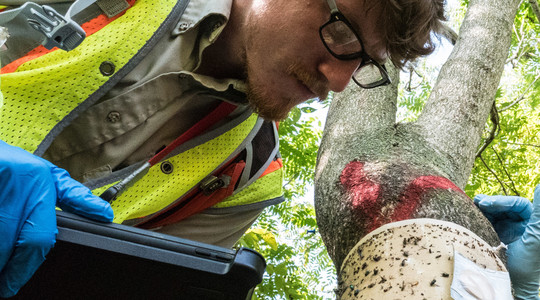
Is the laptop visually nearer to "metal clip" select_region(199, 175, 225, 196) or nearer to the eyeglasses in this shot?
"metal clip" select_region(199, 175, 225, 196)

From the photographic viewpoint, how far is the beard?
2.25m

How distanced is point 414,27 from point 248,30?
0.82 m

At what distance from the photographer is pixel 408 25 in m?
2.33

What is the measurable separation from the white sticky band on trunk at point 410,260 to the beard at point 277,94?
0.79 metres

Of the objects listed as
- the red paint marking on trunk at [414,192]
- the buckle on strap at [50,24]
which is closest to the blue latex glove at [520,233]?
the red paint marking on trunk at [414,192]

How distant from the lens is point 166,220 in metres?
2.41

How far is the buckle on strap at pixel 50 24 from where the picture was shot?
162 centimetres

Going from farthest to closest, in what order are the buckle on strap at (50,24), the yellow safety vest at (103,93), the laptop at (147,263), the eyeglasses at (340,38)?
the eyeglasses at (340,38)
the yellow safety vest at (103,93)
the buckle on strap at (50,24)
the laptop at (147,263)

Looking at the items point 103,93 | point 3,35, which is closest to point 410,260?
point 103,93

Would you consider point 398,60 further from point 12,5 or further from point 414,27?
point 12,5

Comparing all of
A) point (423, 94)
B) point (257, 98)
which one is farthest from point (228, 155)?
point (423, 94)

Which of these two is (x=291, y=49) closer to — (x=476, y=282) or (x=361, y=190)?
(x=361, y=190)

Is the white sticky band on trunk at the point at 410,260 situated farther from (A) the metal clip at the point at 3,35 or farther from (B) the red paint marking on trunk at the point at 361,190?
(A) the metal clip at the point at 3,35

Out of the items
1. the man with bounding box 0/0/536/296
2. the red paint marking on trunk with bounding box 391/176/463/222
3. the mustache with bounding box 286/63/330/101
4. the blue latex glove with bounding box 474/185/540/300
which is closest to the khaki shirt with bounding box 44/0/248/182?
the man with bounding box 0/0/536/296
